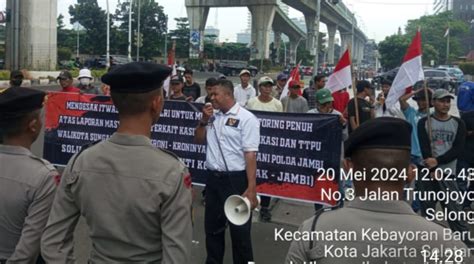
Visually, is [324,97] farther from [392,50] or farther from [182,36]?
[182,36]

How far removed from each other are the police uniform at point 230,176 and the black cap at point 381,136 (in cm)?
246

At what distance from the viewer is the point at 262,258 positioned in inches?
205

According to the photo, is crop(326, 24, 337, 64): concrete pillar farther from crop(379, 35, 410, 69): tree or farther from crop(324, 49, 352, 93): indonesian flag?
crop(324, 49, 352, 93): indonesian flag

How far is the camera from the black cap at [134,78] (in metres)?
2.20

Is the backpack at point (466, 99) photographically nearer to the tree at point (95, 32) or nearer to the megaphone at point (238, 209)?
the megaphone at point (238, 209)

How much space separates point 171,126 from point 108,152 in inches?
183

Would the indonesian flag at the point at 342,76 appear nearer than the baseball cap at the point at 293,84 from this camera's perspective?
Yes

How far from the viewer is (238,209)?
4086 mm

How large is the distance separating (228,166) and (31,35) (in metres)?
32.3

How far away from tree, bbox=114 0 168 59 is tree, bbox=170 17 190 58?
475 centimetres

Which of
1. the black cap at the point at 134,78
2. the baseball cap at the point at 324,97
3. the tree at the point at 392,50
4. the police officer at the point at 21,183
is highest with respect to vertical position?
the tree at the point at 392,50

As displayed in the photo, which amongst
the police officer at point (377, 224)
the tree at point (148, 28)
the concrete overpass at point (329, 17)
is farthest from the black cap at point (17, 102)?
the concrete overpass at point (329, 17)

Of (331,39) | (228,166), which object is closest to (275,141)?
(228,166)

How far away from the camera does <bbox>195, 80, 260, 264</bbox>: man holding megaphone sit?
4469mm
